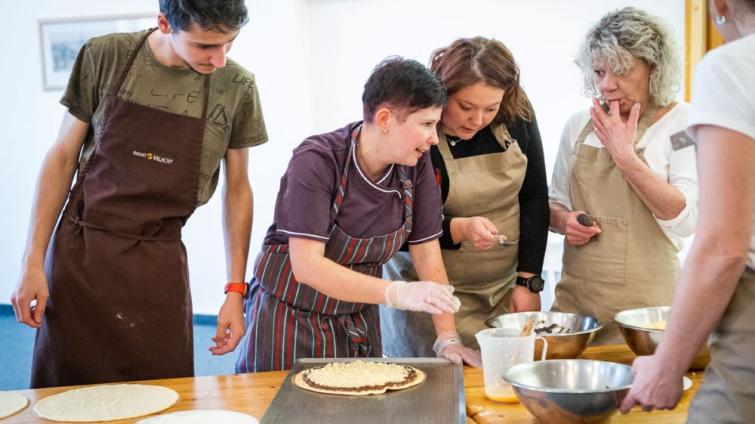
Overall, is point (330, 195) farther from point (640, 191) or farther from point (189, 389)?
point (640, 191)

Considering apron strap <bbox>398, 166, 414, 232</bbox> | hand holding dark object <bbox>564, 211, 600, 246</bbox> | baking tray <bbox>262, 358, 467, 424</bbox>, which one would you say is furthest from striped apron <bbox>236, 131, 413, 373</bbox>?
hand holding dark object <bbox>564, 211, 600, 246</bbox>

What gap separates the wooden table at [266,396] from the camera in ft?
4.81

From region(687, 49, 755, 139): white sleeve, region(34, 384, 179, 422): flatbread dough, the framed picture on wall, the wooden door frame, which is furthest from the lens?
the framed picture on wall

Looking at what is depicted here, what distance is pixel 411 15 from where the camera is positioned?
5098mm

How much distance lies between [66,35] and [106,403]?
4675 millimetres

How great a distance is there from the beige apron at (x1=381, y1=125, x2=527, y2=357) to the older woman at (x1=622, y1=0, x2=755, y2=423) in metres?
1.05

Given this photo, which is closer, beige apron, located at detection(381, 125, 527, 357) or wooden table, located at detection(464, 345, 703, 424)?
wooden table, located at detection(464, 345, 703, 424)

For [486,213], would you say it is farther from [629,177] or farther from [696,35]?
[696,35]

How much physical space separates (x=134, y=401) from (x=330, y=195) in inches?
24.7

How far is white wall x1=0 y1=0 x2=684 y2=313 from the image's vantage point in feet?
16.0

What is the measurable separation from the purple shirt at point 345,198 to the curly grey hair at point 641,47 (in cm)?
55

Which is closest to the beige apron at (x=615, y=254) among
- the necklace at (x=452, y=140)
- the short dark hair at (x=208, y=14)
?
the necklace at (x=452, y=140)

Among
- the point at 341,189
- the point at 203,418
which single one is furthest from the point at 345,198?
the point at 203,418

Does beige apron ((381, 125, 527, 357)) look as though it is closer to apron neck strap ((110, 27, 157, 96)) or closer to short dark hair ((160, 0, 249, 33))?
short dark hair ((160, 0, 249, 33))
